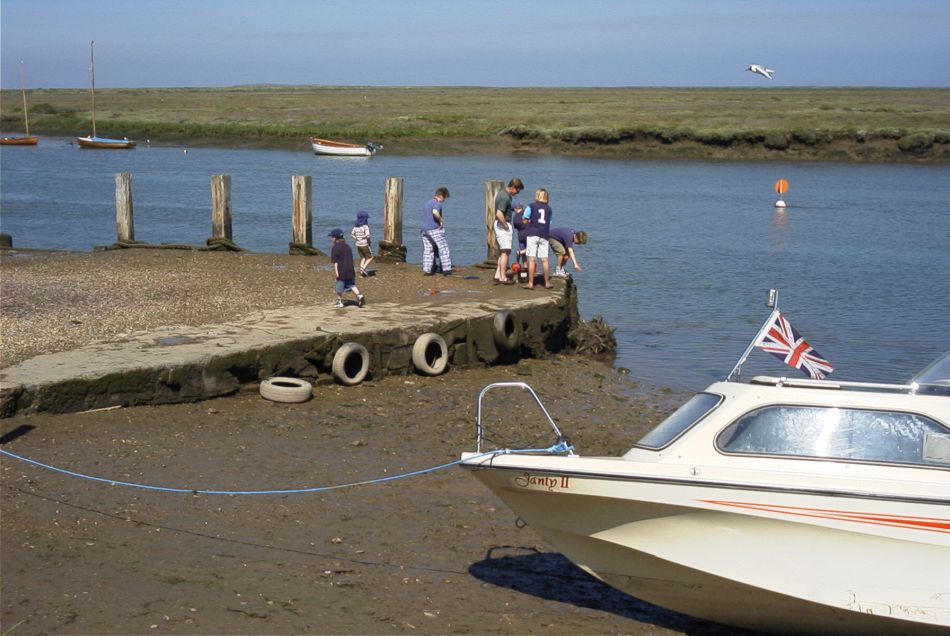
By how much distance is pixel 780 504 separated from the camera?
7.49 m

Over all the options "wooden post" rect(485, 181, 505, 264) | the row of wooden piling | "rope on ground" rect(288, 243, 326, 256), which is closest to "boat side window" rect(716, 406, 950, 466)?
"wooden post" rect(485, 181, 505, 264)

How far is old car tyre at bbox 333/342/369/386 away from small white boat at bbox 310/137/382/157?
186 feet

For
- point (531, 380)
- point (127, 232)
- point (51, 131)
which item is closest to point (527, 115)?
point (51, 131)

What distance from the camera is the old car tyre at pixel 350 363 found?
46.0ft

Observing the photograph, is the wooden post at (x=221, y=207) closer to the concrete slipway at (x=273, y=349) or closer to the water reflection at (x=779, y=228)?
the concrete slipway at (x=273, y=349)

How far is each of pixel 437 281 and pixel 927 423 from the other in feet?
40.1

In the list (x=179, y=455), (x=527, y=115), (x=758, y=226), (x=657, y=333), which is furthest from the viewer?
(x=527, y=115)

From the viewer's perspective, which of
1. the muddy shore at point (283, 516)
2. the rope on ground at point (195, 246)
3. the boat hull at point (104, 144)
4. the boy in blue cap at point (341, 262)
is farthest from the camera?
the boat hull at point (104, 144)

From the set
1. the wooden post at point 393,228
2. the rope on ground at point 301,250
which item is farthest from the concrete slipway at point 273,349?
the rope on ground at point 301,250

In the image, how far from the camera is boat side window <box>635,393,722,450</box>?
26.0 feet

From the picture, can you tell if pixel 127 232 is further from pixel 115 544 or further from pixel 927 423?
pixel 927 423

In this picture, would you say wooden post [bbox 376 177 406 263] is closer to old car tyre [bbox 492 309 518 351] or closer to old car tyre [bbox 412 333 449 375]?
old car tyre [bbox 492 309 518 351]

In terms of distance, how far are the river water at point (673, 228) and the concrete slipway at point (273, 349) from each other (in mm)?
2211

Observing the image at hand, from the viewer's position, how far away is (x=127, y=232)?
2359 centimetres
